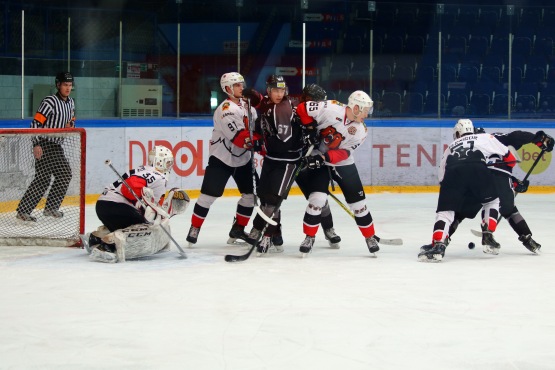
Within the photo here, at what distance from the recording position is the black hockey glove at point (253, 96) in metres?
6.37

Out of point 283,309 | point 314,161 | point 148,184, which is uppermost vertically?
point 314,161

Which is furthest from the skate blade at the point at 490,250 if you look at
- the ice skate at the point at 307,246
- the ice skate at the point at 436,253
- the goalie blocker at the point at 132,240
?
the goalie blocker at the point at 132,240

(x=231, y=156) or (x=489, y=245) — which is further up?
(x=231, y=156)

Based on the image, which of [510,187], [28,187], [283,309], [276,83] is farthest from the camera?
[28,187]

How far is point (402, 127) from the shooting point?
1025cm

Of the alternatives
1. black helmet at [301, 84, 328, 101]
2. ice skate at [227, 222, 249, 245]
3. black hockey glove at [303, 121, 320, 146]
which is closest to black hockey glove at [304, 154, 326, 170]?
black hockey glove at [303, 121, 320, 146]

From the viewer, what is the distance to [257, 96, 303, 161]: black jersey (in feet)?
19.9

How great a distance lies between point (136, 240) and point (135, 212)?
0.52 ft

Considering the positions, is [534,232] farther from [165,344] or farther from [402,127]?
[165,344]

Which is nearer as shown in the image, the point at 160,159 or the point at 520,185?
the point at 160,159

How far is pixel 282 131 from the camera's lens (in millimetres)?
6055

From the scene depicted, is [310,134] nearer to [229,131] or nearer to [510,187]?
[229,131]

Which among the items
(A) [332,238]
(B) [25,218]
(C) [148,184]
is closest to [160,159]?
(C) [148,184]

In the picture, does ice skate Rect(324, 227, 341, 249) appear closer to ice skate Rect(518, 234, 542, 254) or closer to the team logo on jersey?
the team logo on jersey
